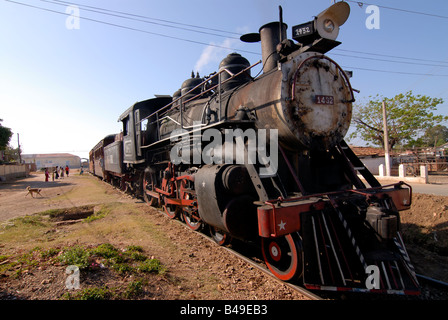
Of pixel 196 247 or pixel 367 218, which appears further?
pixel 196 247

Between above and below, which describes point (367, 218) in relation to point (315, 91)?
below

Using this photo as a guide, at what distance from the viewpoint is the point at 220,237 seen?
532cm

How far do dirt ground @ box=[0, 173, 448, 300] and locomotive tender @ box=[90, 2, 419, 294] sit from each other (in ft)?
1.59

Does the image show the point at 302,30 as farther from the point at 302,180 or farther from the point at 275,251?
the point at 275,251

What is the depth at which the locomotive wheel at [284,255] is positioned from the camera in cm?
345

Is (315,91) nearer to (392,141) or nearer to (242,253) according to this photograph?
(242,253)

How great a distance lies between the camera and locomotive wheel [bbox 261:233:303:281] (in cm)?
345

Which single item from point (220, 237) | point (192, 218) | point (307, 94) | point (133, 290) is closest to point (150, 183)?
point (192, 218)

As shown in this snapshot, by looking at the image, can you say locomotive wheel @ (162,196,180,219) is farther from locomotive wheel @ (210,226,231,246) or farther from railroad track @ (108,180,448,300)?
railroad track @ (108,180,448,300)

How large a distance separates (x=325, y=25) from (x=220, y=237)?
4.23 metres
